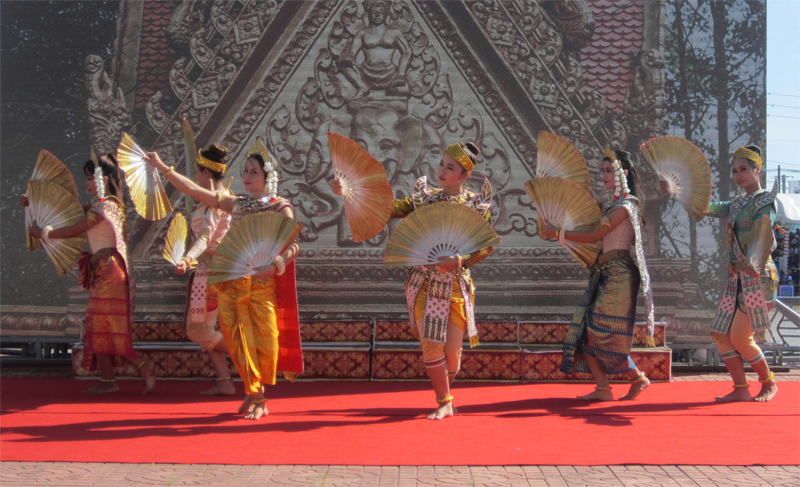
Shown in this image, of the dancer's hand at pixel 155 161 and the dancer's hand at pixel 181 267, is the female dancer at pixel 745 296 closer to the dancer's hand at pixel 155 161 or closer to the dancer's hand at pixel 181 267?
the dancer's hand at pixel 181 267

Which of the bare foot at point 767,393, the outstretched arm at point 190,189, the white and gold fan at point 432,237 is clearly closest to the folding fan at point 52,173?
the outstretched arm at point 190,189

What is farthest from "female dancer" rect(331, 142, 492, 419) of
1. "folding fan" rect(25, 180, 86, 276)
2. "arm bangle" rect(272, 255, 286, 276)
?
"folding fan" rect(25, 180, 86, 276)

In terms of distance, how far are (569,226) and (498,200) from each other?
126 centimetres

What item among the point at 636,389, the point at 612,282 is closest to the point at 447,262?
the point at 612,282

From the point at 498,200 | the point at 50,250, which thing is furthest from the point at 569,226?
the point at 50,250

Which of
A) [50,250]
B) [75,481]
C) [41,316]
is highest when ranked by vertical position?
[50,250]

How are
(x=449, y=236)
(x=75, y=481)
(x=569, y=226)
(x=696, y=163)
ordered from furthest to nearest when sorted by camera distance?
(x=696, y=163), (x=569, y=226), (x=449, y=236), (x=75, y=481)

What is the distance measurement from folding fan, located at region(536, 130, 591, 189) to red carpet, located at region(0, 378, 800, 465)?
4.60 feet

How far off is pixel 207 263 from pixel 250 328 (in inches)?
35.0

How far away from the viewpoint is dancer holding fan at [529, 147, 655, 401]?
14.0ft

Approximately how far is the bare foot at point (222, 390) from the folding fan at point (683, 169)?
3.05 meters

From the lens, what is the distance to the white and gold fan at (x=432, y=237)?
3.75 metres

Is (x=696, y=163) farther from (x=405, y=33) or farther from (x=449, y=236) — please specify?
(x=405, y=33)

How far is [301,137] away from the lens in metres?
5.49
